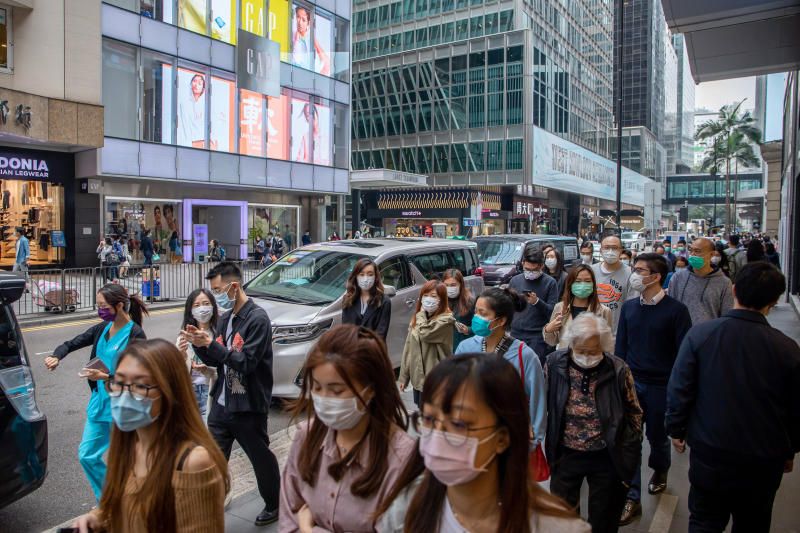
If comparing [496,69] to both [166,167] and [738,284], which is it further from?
[738,284]

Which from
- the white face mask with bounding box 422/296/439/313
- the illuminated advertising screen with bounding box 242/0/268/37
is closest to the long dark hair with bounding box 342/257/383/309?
the white face mask with bounding box 422/296/439/313

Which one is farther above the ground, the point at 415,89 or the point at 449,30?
the point at 449,30

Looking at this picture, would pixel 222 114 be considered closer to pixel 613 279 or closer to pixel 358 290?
pixel 358 290

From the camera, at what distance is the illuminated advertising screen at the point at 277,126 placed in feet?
102

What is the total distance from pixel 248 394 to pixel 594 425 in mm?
2244

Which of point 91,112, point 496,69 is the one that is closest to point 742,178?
point 496,69

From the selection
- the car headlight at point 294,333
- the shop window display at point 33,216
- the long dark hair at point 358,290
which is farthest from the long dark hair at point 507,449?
the shop window display at point 33,216

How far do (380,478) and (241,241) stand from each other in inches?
1213

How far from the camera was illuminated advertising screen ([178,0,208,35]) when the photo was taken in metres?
26.9

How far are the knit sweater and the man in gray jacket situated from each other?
4.31ft

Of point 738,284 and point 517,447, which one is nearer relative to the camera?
point 517,447

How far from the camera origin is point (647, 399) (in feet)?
15.5

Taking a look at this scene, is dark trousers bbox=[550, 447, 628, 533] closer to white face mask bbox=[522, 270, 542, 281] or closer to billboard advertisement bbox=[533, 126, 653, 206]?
white face mask bbox=[522, 270, 542, 281]

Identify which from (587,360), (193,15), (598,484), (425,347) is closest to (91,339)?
(425,347)
